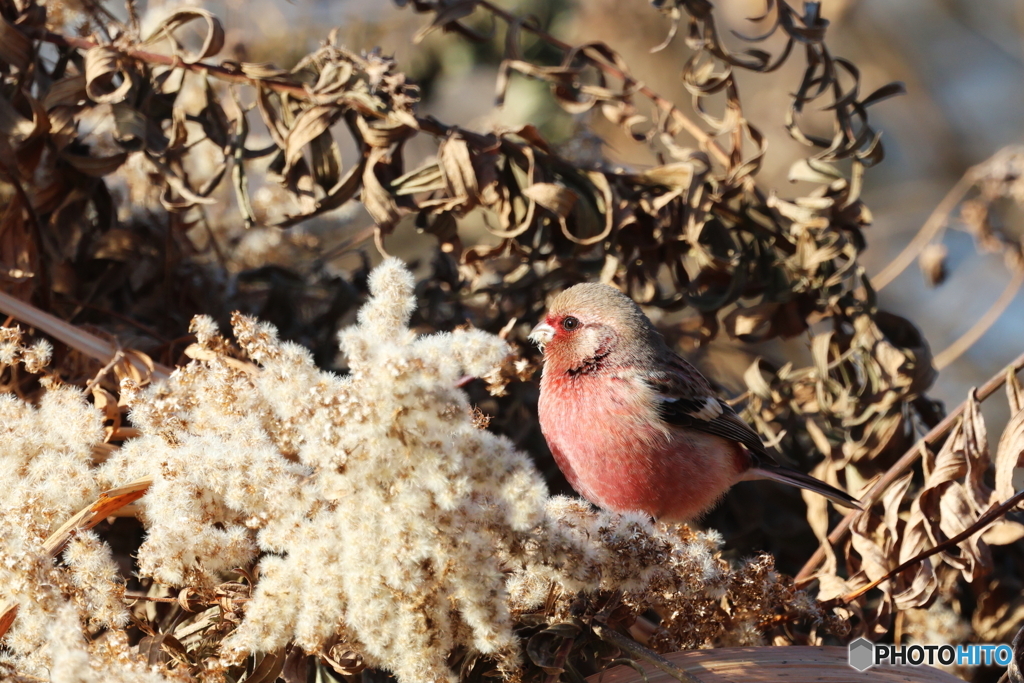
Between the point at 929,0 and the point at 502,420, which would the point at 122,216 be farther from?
the point at 929,0

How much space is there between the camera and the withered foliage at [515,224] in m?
2.28

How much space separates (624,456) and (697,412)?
37 cm

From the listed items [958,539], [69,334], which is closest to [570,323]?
[958,539]

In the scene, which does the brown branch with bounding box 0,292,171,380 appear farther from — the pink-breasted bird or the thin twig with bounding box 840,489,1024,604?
the thin twig with bounding box 840,489,1024,604

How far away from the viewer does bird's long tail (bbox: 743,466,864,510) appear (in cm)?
238

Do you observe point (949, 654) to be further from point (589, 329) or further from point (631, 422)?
point (589, 329)

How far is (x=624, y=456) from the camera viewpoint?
242 centimetres

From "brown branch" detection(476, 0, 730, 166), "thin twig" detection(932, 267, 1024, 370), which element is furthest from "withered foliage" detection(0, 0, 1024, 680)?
Answer: "thin twig" detection(932, 267, 1024, 370)

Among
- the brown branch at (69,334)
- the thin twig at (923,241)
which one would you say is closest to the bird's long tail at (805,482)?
the thin twig at (923,241)

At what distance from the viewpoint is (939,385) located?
573 cm

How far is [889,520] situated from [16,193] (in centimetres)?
247

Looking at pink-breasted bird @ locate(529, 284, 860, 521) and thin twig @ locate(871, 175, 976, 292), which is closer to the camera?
pink-breasted bird @ locate(529, 284, 860, 521)

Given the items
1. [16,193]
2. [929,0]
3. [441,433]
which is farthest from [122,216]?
[929,0]

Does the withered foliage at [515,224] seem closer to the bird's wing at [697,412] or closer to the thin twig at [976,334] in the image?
the bird's wing at [697,412]
